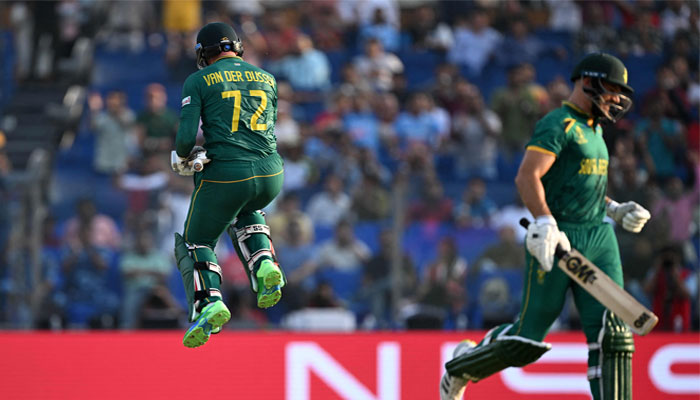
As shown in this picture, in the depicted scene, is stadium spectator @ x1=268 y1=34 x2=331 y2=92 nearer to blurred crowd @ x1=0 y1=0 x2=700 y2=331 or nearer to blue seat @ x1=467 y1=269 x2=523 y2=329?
blurred crowd @ x1=0 y1=0 x2=700 y2=331

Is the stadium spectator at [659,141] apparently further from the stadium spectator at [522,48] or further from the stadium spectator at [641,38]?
the stadium spectator at [522,48]

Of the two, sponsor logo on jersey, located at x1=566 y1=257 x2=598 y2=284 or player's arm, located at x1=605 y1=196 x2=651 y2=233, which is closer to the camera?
sponsor logo on jersey, located at x1=566 y1=257 x2=598 y2=284

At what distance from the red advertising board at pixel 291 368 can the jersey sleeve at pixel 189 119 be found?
157 inches

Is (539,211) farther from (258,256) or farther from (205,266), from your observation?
(205,266)

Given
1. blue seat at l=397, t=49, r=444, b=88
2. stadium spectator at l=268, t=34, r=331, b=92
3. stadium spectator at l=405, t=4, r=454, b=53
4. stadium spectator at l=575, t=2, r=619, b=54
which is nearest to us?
stadium spectator at l=268, t=34, r=331, b=92

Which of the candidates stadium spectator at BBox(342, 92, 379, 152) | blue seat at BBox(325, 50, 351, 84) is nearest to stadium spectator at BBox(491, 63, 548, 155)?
stadium spectator at BBox(342, 92, 379, 152)

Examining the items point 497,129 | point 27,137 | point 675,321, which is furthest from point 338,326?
point 27,137

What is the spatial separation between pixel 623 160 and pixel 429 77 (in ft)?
14.6

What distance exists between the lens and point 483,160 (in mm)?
15547

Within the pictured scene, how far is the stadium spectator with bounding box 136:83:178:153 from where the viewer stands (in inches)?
597

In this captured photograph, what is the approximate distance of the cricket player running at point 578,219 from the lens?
734 centimetres

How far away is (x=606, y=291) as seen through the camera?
7230 millimetres

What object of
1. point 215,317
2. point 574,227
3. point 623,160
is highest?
point 623,160

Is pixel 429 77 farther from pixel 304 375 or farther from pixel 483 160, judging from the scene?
pixel 304 375
